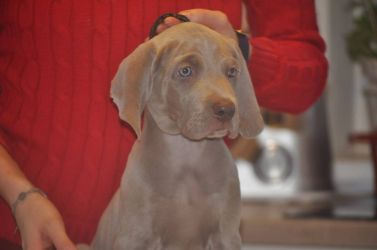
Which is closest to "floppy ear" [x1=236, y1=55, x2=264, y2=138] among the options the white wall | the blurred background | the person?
the person

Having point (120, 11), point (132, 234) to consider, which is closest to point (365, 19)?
point (120, 11)

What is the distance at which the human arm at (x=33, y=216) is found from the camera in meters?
0.78

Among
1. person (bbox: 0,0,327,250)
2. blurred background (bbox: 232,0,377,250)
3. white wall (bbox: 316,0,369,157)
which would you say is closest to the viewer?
person (bbox: 0,0,327,250)

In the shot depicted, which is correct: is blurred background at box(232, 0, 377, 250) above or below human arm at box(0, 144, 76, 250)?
below

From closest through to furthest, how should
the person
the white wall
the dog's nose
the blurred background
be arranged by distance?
the dog's nose → the person → the blurred background → the white wall

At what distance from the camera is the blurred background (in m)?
1.86

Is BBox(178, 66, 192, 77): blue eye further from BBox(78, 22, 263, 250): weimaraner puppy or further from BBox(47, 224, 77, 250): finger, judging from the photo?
BBox(47, 224, 77, 250): finger

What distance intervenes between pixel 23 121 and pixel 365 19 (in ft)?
4.63

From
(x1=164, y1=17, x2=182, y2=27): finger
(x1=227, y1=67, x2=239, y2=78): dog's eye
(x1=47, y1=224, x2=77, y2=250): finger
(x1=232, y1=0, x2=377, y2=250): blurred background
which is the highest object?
(x1=164, y1=17, x2=182, y2=27): finger

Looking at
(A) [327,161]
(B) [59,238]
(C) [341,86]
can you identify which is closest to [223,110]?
(B) [59,238]

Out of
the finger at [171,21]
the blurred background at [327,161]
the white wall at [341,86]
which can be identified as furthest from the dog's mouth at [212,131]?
the white wall at [341,86]

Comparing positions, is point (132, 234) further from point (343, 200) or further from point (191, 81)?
point (343, 200)

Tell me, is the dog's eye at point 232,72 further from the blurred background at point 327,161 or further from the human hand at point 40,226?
the blurred background at point 327,161

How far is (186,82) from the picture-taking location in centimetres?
75
